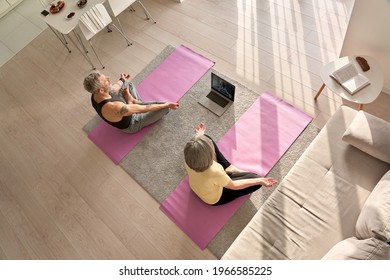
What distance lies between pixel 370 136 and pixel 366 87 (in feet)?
1.86

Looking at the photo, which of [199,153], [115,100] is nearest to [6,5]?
[115,100]

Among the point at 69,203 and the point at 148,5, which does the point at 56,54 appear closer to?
the point at 148,5

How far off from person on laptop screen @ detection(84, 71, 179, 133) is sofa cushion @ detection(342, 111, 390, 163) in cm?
167

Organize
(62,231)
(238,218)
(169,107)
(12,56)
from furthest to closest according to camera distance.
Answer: (12,56) → (169,107) → (62,231) → (238,218)

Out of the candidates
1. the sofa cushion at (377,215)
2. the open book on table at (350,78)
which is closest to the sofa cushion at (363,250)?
the sofa cushion at (377,215)

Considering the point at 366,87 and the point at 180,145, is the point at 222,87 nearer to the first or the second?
the point at 180,145

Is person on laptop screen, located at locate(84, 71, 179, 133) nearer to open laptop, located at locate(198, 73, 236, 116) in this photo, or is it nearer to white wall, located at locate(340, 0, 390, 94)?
open laptop, located at locate(198, 73, 236, 116)

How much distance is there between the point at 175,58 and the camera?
3801 mm

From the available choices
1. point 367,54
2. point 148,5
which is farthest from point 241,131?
point 148,5

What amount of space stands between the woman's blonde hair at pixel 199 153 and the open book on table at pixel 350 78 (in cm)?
132

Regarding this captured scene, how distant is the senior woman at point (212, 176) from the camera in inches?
85.2

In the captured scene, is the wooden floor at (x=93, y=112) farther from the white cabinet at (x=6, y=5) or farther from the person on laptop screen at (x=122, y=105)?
the white cabinet at (x=6, y=5)

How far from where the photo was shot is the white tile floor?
4539mm

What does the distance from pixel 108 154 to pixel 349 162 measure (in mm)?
2307
